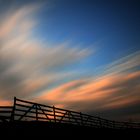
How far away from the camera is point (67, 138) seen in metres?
16.6

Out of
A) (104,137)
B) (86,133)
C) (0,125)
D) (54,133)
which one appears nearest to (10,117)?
(0,125)

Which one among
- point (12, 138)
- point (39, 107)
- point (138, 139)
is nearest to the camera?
point (12, 138)

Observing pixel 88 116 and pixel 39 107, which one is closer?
pixel 39 107

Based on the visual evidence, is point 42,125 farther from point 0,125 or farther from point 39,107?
point 0,125

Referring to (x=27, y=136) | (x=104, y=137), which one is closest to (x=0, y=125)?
(x=27, y=136)

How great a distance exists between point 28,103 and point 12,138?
10.1 ft

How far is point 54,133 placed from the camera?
50.7 ft

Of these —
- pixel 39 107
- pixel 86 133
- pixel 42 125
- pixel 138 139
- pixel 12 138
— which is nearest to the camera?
pixel 12 138

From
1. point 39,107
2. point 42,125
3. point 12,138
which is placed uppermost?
point 39,107

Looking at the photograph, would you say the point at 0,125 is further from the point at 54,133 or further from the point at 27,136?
the point at 54,133

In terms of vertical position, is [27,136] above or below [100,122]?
below

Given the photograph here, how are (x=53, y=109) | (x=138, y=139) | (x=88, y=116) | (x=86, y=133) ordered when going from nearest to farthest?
(x=53, y=109) < (x=86, y=133) < (x=88, y=116) < (x=138, y=139)

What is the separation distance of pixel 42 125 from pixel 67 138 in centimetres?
248

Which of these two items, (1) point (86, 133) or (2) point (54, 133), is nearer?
(2) point (54, 133)
